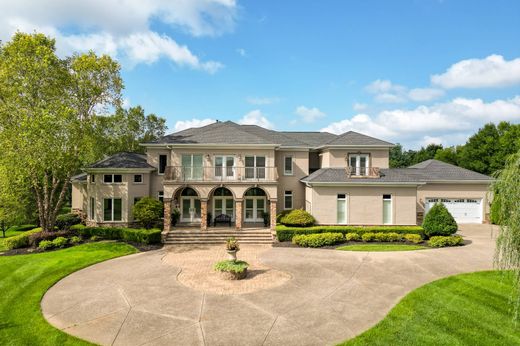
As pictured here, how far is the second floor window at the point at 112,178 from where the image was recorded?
75.5 feet

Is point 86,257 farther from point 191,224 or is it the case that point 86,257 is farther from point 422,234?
point 422,234

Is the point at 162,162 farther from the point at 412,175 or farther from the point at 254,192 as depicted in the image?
the point at 412,175

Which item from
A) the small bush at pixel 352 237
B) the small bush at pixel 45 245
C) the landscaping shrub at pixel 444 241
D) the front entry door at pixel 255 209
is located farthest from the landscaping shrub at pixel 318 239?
the small bush at pixel 45 245

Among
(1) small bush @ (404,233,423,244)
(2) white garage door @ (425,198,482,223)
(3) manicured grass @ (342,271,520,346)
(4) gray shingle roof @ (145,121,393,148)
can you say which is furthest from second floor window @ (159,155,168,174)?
(2) white garage door @ (425,198,482,223)

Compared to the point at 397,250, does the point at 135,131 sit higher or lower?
higher

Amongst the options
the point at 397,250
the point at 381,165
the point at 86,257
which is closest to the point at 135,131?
the point at 86,257

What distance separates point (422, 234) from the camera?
19969 mm

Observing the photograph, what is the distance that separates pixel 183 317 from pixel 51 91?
61.1ft

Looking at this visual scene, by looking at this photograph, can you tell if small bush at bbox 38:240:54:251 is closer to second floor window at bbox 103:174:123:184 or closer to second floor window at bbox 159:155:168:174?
second floor window at bbox 103:174:123:184

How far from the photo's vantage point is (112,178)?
23078mm

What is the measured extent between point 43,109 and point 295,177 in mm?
19017

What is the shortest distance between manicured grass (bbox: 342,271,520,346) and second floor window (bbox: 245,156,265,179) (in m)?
13.6

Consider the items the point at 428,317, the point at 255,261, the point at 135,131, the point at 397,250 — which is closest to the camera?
the point at 428,317

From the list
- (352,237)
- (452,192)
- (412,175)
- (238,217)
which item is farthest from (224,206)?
(452,192)
